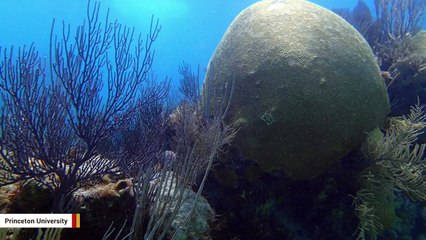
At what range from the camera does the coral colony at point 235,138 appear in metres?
2.92

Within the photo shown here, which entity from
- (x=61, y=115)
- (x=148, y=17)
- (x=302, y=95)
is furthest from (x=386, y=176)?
(x=148, y=17)

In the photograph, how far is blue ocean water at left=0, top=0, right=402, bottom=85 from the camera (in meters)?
43.3

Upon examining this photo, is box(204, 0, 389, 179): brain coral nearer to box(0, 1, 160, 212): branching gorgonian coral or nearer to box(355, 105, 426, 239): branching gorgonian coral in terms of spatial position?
box(355, 105, 426, 239): branching gorgonian coral

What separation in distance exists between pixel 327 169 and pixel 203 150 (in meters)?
1.92

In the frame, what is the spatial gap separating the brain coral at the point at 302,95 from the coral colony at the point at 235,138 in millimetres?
19

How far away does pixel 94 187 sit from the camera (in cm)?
312

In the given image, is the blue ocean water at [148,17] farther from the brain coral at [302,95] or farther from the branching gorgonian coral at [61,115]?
the branching gorgonian coral at [61,115]

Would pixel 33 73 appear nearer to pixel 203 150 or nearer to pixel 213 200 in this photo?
pixel 203 150

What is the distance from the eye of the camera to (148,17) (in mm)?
57250

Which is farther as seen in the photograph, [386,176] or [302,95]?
[302,95]

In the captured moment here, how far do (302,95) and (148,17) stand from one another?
58.4 meters

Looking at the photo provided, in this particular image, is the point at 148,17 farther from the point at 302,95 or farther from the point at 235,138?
the point at 302,95

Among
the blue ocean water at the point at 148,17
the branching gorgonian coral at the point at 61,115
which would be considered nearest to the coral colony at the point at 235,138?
the branching gorgonian coral at the point at 61,115

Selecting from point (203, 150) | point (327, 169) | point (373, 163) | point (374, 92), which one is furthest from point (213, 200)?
point (374, 92)
